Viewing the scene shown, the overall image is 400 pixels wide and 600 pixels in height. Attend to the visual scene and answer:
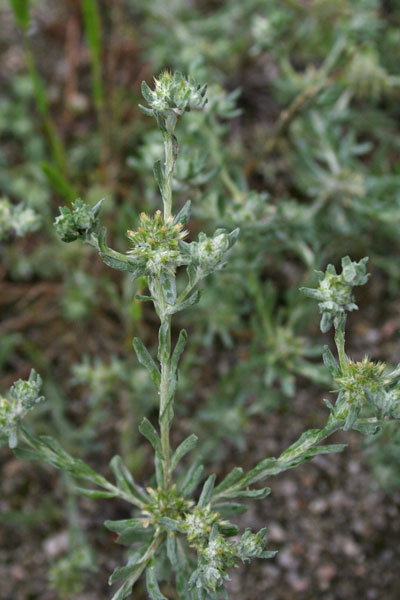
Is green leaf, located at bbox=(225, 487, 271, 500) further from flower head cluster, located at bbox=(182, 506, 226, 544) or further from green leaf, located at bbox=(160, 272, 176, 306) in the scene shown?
green leaf, located at bbox=(160, 272, 176, 306)

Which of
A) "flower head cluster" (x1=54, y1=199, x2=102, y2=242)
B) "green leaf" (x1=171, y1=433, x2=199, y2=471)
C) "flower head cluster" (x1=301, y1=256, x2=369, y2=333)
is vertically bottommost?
"green leaf" (x1=171, y1=433, x2=199, y2=471)

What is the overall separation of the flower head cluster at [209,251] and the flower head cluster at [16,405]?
2.00ft

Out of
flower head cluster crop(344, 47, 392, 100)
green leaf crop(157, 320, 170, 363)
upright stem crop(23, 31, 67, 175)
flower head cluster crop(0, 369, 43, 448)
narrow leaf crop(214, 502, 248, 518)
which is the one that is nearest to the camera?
green leaf crop(157, 320, 170, 363)

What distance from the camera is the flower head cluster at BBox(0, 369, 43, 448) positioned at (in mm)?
1852

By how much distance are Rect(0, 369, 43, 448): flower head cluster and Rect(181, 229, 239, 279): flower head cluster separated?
2.00ft

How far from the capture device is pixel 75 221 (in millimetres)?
1700

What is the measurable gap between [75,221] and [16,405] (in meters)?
0.62

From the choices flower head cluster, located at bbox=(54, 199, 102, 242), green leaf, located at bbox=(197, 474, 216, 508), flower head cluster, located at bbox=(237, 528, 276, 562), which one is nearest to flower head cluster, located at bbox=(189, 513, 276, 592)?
flower head cluster, located at bbox=(237, 528, 276, 562)

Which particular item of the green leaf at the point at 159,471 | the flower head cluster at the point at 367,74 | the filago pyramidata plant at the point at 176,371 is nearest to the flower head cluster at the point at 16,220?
the filago pyramidata plant at the point at 176,371

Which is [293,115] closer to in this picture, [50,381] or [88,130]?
[88,130]

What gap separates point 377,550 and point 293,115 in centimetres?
215

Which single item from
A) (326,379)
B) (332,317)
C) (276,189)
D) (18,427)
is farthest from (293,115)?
(18,427)

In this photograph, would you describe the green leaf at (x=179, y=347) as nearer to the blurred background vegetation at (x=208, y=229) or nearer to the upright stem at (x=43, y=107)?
the blurred background vegetation at (x=208, y=229)

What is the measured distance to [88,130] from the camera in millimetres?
3867
